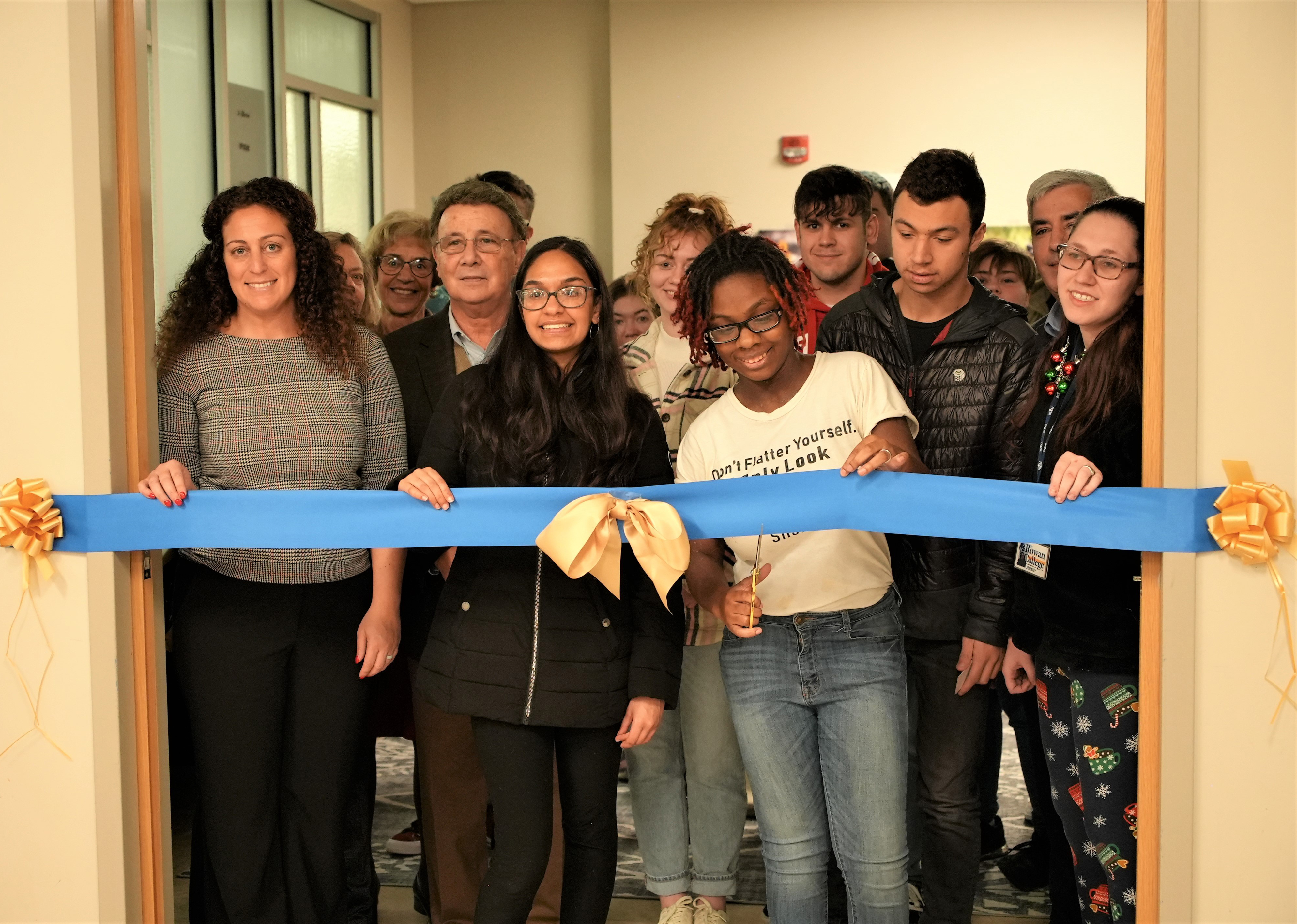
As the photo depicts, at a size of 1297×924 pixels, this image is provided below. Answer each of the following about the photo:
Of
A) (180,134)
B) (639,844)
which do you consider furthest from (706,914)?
(180,134)

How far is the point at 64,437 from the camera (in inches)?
95.8

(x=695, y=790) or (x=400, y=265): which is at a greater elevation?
(x=400, y=265)

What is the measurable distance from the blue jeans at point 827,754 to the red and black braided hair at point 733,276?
67cm

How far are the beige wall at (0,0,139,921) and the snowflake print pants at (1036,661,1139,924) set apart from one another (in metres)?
2.02

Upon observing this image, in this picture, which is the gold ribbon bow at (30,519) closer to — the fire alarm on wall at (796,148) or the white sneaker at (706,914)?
the white sneaker at (706,914)

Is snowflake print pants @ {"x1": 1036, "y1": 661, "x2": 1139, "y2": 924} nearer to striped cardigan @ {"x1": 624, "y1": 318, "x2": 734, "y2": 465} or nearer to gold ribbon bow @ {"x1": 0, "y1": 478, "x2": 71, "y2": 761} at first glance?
striped cardigan @ {"x1": 624, "y1": 318, "x2": 734, "y2": 465}

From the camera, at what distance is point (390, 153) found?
30.9 feet

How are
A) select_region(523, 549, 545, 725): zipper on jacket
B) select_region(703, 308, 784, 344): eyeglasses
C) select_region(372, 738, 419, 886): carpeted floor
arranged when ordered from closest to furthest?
select_region(523, 549, 545, 725): zipper on jacket
select_region(703, 308, 784, 344): eyeglasses
select_region(372, 738, 419, 886): carpeted floor

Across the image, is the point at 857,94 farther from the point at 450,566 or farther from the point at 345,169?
the point at 450,566

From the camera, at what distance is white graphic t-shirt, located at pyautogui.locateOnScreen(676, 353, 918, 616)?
249cm

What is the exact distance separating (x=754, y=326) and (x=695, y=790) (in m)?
1.33

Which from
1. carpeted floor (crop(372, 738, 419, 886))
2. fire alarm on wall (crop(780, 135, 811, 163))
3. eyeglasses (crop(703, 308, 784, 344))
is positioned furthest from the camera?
fire alarm on wall (crop(780, 135, 811, 163))

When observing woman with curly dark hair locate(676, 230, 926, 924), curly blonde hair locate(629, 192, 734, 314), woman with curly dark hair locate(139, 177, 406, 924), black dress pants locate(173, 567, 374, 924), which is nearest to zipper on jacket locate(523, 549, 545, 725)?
woman with curly dark hair locate(676, 230, 926, 924)

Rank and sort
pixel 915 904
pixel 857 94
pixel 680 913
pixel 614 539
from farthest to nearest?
pixel 857 94 < pixel 915 904 < pixel 680 913 < pixel 614 539
